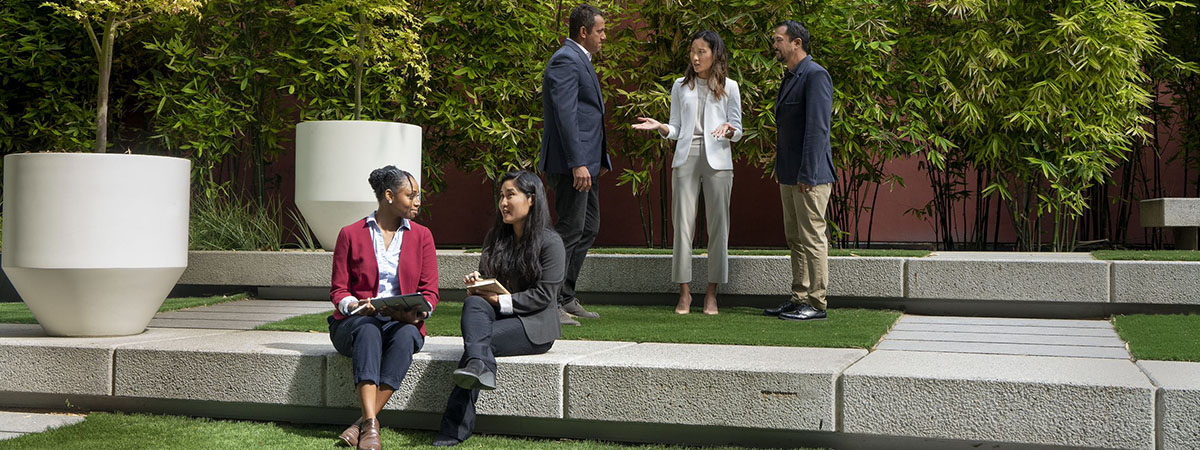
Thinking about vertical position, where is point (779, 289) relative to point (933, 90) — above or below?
below

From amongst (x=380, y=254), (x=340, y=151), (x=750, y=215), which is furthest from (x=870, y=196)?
(x=380, y=254)

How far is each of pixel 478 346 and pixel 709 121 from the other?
6.71 ft

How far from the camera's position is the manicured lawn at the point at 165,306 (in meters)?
4.48

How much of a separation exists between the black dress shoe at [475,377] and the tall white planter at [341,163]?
10.1ft

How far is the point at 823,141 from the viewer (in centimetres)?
425

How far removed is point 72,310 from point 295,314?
1147 mm

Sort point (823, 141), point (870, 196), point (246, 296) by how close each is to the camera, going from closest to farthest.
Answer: point (823, 141) → point (246, 296) → point (870, 196)

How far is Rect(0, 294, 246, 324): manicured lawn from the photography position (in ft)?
14.7

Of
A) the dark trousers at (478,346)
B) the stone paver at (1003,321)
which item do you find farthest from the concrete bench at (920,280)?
the dark trousers at (478,346)

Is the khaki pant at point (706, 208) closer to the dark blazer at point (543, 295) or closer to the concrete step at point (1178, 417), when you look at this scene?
the dark blazer at point (543, 295)

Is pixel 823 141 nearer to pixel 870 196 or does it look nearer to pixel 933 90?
pixel 933 90

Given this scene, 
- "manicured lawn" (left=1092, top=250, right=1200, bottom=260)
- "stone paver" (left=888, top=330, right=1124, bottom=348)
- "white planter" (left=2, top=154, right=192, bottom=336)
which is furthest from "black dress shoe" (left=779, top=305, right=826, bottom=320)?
"white planter" (left=2, top=154, right=192, bottom=336)

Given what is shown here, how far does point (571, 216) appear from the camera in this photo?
4.12 m

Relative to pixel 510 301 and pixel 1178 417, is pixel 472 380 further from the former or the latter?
pixel 1178 417
